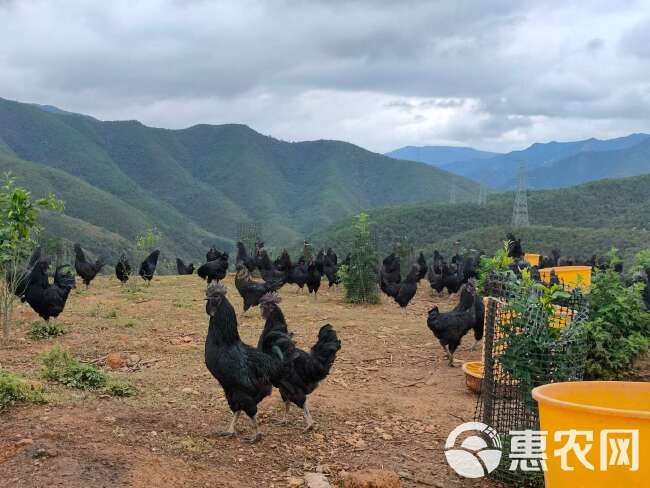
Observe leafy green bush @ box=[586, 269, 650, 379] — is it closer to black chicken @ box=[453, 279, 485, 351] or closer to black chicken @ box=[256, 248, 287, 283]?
black chicken @ box=[453, 279, 485, 351]

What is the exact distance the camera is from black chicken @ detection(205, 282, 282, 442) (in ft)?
18.9

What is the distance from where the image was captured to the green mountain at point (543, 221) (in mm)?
41594

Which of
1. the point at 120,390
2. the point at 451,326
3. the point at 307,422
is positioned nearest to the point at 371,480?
the point at 307,422

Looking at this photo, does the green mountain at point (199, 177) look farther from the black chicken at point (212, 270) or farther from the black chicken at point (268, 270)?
the black chicken at point (212, 270)

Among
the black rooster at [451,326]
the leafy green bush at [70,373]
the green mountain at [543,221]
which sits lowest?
the leafy green bush at [70,373]

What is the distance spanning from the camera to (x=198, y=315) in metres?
13.0

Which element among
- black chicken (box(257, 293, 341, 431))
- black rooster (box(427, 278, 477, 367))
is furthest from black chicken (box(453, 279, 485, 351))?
A: black chicken (box(257, 293, 341, 431))

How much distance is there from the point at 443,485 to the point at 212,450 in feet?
7.16

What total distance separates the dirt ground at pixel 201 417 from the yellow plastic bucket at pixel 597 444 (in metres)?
1.88

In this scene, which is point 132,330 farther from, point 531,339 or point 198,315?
point 531,339

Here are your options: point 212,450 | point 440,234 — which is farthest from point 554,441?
point 440,234

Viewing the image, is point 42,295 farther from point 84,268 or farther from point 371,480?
point 371,480

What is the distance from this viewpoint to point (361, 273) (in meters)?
16.2

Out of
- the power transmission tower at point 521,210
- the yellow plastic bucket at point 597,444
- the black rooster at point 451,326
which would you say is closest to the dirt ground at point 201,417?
the black rooster at point 451,326
